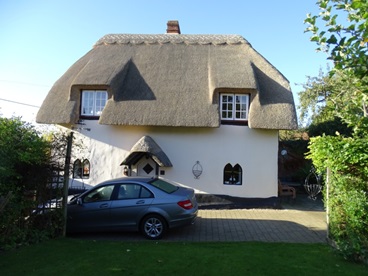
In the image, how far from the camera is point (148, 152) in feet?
43.0

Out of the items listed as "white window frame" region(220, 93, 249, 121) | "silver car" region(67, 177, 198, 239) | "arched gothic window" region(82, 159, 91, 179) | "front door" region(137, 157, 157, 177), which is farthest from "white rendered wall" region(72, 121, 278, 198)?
"silver car" region(67, 177, 198, 239)

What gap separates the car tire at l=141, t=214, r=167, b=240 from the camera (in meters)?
8.43

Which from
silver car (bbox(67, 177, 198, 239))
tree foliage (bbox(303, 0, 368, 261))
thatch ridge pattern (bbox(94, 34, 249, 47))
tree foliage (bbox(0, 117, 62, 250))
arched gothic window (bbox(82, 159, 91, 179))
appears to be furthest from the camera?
thatch ridge pattern (bbox(94, 34, 249, 47))

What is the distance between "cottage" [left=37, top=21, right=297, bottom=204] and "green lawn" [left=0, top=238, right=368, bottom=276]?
6215mm

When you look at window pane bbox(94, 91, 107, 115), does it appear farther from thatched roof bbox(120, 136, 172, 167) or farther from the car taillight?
the car taillight

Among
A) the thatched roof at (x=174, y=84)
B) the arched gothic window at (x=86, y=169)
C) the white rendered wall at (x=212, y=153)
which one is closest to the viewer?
the thatched roof at (x=174, y=84)

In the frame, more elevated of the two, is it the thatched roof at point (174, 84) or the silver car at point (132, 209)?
the thatched roof at point (174, 84)

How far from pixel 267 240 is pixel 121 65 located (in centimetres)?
1083

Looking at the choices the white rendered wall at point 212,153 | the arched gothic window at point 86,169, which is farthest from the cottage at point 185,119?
the arched gothic window at point 86,169

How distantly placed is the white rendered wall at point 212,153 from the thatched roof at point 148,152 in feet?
1.74

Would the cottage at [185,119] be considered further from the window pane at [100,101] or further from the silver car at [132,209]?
the silver car at [132,209]

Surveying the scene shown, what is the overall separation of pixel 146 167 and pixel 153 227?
604 cm

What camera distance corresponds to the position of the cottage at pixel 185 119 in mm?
13625

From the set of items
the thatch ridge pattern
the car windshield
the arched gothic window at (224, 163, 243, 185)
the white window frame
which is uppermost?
the thatch ridge pattern
